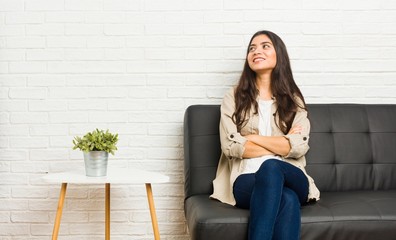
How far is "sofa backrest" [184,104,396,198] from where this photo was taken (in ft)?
8.64

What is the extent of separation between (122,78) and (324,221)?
143cm

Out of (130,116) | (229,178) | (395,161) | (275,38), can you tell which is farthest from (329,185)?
(130,116)

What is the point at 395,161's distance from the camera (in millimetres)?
2695

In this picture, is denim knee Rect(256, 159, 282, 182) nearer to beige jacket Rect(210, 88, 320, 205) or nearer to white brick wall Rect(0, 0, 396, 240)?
beige jacket Rect(210, 88, 320, 205)

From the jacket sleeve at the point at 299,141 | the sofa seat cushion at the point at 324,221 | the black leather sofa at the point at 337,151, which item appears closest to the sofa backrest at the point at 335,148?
the black leather sofa at the point at 337,151

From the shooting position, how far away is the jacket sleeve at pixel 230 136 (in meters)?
2.36

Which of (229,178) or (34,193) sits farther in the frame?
(34,193)

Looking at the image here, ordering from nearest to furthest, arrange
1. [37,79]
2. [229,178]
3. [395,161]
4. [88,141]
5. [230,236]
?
[230,236], [88,141], [229,178], [395,161], [37,79]

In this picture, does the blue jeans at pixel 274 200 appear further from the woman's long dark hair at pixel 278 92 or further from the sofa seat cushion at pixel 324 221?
the woman's long dark hair at pixel 278 92

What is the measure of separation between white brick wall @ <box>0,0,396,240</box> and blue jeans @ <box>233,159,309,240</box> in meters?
0.90

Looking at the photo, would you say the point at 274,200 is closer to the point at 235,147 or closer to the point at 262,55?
the point at 235,147

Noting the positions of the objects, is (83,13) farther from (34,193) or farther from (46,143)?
(34,193)

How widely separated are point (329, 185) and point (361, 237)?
600 mm

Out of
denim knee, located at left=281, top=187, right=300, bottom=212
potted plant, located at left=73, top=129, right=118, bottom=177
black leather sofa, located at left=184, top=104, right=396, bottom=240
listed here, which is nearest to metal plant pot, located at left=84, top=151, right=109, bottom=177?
potted plant, located at left=73, top=129, right=118, bottom=177
